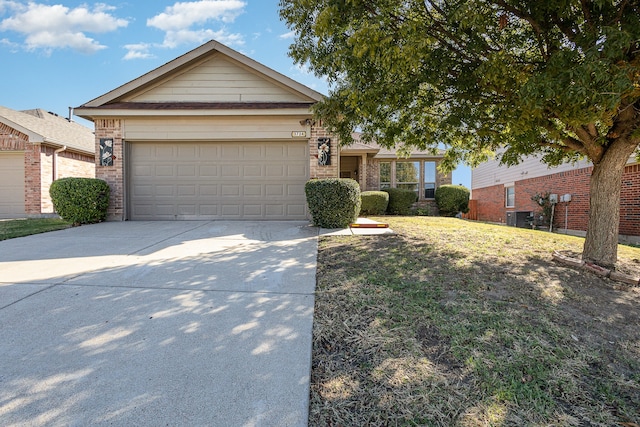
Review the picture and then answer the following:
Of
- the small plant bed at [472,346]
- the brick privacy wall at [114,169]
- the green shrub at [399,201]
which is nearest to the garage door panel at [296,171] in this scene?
the brick privacy wall at [114,169]

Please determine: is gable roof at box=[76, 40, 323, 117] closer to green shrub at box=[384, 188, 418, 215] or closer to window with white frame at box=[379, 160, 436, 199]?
green shrub at box=[384, 188, 418, 215]

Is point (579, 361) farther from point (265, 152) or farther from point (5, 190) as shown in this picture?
point (5, 190)

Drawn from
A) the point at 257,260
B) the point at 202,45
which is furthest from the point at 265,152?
the point at 257,260

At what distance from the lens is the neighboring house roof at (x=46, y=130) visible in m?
12.0

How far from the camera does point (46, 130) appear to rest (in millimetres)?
13008

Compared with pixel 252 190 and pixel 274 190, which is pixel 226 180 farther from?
pixel 274 190

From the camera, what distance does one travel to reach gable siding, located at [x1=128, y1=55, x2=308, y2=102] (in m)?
9.52

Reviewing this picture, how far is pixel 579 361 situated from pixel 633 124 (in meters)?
4.12

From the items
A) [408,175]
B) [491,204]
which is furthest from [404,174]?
[491,204]

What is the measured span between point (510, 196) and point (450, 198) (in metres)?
3.70

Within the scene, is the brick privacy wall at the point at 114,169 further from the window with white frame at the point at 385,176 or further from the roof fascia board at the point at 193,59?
the window with white frame at the point at 385,176

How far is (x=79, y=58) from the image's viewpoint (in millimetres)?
16281

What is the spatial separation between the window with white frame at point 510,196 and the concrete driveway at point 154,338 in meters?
15.1

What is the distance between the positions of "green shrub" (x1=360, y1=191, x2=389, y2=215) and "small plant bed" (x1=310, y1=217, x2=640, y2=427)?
910cm
